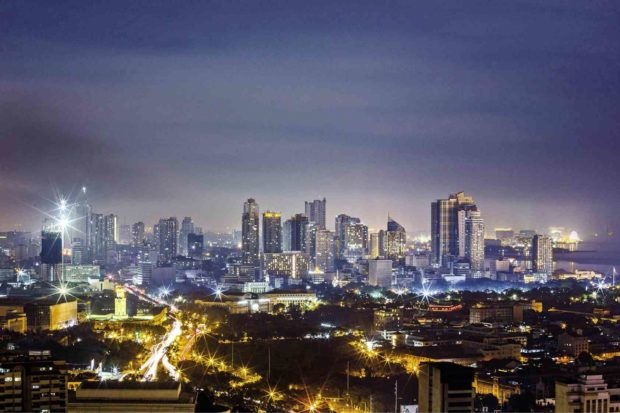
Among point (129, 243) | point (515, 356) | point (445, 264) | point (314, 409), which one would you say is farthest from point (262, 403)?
point (129, 243)

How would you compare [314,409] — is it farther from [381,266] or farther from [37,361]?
[381,266]

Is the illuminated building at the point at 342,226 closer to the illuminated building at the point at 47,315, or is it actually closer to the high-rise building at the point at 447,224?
the high-rise building at the point at 447,224

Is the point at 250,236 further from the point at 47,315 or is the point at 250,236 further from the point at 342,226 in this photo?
the point at 47,315

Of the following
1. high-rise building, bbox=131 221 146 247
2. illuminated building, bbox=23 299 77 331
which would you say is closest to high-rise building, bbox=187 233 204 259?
high-rise building, bbox=131 221 146 247

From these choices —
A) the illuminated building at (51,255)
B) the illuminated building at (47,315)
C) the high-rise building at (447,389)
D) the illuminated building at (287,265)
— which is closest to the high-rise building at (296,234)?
the illuminated building at (287,265)

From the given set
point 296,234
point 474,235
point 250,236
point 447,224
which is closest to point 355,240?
point 447,224

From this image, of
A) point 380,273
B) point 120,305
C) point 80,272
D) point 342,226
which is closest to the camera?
point 120,305

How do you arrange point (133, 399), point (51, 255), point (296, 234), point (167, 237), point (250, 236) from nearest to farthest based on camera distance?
point (133, 399), point (51, 255), point (250, 236), point (296, 234), point (167, 237)
